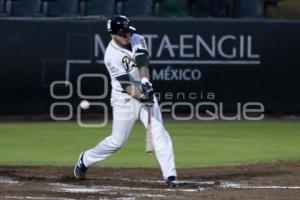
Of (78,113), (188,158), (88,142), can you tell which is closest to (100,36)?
(78,113)

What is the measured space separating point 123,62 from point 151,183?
55.6 inches

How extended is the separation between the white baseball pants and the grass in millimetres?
1993

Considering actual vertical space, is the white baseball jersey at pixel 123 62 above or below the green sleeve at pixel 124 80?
above

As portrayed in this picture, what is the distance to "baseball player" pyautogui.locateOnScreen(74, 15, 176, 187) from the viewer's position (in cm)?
997

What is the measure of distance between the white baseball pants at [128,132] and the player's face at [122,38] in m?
0.58

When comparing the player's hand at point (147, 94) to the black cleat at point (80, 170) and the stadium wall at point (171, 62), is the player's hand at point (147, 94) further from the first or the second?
the stadium wall at point (171, 62)

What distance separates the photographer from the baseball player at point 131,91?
997 cm

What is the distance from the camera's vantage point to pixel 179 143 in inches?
604

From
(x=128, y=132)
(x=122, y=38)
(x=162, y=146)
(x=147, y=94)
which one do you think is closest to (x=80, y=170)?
(x=128, y=132)

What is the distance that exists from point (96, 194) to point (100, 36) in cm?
1096

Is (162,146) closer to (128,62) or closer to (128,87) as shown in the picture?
(128,87)

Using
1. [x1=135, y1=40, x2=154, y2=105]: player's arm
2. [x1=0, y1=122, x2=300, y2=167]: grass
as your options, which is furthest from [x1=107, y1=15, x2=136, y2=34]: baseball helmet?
[x1=0, y1=122, x2=300, y2=167]: grass

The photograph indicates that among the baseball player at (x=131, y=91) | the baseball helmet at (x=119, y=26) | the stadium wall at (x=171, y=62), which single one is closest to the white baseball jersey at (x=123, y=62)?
the baseball player at (x=131, y=91)

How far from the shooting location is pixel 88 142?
1545 cm
